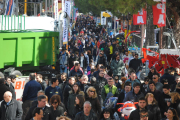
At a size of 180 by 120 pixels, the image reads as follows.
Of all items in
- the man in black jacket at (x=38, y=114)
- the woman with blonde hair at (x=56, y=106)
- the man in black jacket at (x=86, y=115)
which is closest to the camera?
the man in black jacket at (x=38, y=114)

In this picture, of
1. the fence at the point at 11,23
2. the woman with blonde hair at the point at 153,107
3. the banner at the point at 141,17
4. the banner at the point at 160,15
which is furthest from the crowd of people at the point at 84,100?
the banner at the point at 141,17

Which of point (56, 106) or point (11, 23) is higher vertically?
point (11, 23)

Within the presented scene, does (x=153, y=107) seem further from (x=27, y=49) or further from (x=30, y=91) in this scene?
(x=27, y=49)

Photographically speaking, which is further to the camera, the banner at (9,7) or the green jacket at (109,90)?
the banner at (9,7)

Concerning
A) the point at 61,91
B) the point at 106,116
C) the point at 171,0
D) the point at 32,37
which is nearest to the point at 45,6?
the point at 32,37

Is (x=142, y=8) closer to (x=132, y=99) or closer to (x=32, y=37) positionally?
(x=32, y=37)

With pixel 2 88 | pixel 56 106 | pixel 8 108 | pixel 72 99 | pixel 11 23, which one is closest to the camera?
pixel 56 106

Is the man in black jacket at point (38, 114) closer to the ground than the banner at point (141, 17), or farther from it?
closer to the ground

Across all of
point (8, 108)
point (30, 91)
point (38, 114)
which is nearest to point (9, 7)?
point (30, 91)

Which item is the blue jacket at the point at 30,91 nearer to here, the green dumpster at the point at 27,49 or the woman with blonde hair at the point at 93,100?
the woman with blonde hair at the point at 93,100

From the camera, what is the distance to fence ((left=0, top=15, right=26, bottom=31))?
14508 millimetres

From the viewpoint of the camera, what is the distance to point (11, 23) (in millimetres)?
14727

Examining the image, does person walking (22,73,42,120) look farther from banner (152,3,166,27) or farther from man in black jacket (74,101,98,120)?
banner (152,3,166,27)

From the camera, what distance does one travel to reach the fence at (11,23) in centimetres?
1451
